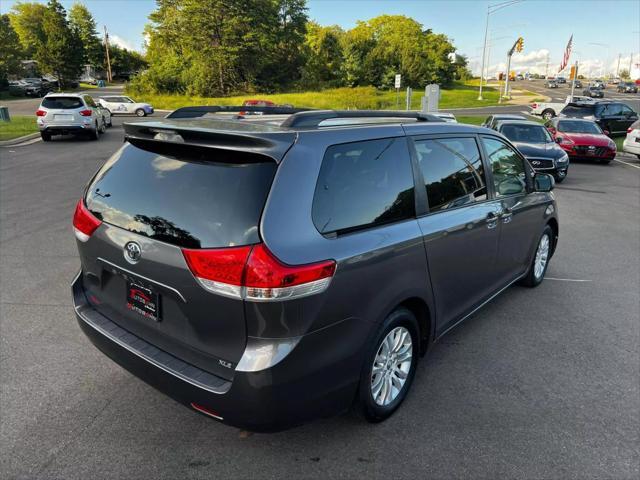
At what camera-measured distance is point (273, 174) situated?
228 centimetres

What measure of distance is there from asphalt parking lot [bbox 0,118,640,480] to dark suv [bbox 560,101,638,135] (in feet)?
63.9

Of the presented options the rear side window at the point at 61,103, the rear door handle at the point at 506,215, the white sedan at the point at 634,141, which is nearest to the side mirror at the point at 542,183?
the rear door handle at the point at 506,215

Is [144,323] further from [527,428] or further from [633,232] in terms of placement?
[633,232]

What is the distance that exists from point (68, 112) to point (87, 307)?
54.8ft

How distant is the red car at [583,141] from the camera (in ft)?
50.6

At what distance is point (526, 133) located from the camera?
13.1 metres

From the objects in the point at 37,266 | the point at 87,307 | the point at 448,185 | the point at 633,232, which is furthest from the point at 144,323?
the point at 633,232

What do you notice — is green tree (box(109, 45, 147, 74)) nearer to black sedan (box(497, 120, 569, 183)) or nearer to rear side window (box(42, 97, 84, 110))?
rear side window (box(42, 97, 84, 110))

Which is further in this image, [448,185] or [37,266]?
[37,266]

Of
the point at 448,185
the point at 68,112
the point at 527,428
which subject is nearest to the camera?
the point at 527,428

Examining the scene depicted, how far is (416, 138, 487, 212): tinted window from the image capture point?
10.6 ft

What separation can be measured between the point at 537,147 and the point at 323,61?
57009 millimetres

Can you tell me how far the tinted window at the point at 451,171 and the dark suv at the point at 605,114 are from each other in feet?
68.2

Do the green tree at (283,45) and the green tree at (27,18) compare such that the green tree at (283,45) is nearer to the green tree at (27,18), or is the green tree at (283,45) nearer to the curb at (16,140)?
the curb at (16,140)
